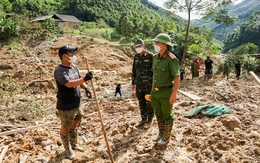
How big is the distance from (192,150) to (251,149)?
0.82m

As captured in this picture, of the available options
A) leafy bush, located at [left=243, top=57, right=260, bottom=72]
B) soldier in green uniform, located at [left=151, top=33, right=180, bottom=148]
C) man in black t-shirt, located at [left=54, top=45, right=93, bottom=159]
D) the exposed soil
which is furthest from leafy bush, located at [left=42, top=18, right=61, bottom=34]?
soldier in green uniform, located at [left=151, top=33, right=180, bottom=148]

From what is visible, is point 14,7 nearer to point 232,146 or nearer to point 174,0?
point 174,0

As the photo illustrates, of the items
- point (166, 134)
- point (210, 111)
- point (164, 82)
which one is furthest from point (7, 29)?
point (166, 134)

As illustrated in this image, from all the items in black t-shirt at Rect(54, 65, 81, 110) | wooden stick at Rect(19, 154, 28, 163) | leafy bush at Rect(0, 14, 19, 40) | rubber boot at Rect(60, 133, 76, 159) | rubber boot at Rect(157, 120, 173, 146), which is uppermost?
leafy bush at Rect(0, 14, 19, 40)

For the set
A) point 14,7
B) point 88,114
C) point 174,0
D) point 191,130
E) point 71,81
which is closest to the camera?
point 71,81

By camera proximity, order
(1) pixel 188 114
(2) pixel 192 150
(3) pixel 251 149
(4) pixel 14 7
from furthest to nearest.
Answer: (4) pixel 14 7 < (1) pixel 188 114 < (2) pixel 192 150 < (3) pixel 251 149

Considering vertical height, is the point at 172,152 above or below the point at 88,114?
above

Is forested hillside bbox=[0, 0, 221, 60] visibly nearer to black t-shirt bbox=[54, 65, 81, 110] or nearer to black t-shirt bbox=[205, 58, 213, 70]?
black t-shirt bbox=[205, 58, 213, 70]

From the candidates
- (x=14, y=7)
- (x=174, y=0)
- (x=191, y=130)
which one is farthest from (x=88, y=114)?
(x=14, y=7)

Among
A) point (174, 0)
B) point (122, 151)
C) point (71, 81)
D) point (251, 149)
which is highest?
point (174, 0)

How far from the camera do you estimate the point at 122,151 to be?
3480 millimetres

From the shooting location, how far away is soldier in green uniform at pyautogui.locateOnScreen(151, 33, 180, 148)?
3.11m

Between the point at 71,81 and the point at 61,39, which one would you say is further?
the point at 61,39

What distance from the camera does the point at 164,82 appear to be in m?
3.20
